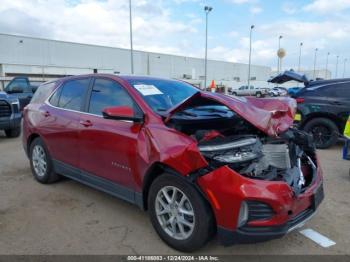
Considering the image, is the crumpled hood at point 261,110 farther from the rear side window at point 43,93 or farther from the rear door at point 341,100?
the rear door at point 341,100

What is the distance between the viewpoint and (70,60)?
162 feet

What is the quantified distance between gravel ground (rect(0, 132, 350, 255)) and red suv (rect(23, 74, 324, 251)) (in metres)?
0.35

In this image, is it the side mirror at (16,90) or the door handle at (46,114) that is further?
the side mirror at (16,90)

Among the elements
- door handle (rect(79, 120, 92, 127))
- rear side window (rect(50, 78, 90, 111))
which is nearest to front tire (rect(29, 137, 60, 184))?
rear side window (rect(50, 78, 90, 111))

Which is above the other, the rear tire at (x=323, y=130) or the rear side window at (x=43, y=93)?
the rear side window at (x=43, y=93)

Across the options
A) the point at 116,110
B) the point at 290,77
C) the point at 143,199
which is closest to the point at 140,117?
the point at 116,110

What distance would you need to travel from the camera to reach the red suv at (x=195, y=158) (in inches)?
108

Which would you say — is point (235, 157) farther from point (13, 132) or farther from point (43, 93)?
point (13, 132)

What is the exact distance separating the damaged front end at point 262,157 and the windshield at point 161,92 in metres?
0.93

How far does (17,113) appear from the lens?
9.84 meters

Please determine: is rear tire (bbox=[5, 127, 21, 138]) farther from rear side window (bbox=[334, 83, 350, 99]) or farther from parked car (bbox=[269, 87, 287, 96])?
rear side window (bbox=[334, 83, 350, 99])

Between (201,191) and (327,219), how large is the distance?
1.97 metres

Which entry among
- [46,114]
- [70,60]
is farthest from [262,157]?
[70,60]

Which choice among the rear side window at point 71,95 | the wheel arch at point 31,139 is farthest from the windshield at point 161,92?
the wheel arch at point 31,139
